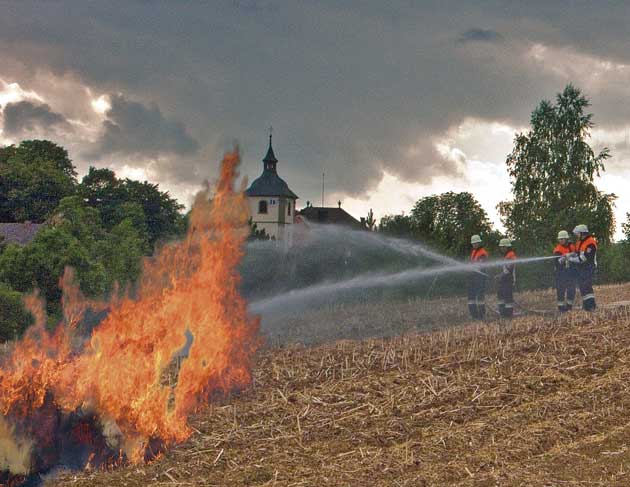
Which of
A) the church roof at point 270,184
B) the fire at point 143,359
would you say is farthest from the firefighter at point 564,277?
the church roof at point 270,184

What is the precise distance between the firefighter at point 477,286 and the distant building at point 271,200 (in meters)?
44.0

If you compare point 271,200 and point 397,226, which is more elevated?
point 271,200

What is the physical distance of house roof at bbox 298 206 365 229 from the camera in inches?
2943

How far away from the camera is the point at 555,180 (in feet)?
138

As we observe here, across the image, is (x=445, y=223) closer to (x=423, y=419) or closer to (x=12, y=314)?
(x=12, y=314)

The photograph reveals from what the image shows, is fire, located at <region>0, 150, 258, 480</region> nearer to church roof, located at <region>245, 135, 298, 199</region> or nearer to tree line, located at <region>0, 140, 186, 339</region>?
tree line, located at <region>0, 140, 186, 339</region>

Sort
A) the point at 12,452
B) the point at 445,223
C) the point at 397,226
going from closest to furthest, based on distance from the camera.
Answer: the point at 12,452, the point at 397,226, the point at 445,223

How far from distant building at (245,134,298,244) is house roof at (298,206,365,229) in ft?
19.0

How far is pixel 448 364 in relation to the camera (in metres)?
12.6

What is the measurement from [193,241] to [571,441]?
5.93 m

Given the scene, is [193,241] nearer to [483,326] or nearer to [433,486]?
[433,486]

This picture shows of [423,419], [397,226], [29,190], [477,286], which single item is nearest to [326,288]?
[397,226]

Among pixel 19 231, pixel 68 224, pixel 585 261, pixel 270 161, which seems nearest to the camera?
pixel 585 261

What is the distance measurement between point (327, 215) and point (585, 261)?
5848 centimetres
